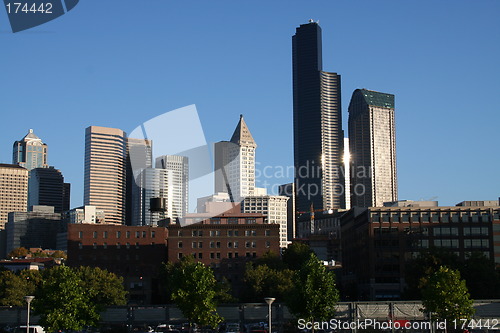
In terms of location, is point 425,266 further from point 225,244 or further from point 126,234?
point 126,234

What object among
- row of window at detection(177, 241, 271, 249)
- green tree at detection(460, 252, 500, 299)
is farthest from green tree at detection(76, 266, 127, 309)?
green tree at detection(460, 252, 500, 299)

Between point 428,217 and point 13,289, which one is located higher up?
point 428,217

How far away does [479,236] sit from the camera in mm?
186750

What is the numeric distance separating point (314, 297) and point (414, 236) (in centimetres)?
11237

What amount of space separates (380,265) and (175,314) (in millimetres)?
106685

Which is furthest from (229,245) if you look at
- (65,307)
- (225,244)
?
(65,307)

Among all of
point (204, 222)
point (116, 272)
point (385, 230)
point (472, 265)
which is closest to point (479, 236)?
point (385, 230)

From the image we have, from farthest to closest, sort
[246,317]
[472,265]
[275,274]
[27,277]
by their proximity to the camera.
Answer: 1. [27,277]
2. [275,274]
3. [472,265]
4. [246,317]

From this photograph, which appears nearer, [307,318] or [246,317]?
[307,318]

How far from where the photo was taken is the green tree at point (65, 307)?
80.9m

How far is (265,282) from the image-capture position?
155250 mm

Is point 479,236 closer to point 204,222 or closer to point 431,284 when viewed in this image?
point 204,222

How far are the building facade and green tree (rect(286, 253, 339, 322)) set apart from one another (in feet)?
346

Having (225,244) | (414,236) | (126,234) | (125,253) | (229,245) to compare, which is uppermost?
(126,234)
